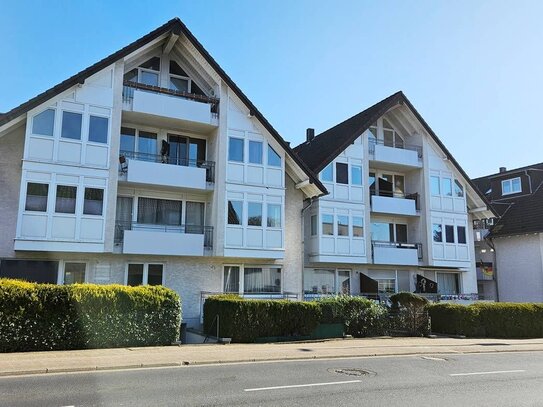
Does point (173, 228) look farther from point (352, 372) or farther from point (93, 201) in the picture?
point (352, 372)

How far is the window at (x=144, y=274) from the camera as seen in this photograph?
21.2 metres

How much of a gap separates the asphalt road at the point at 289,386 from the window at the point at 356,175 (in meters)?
16.2

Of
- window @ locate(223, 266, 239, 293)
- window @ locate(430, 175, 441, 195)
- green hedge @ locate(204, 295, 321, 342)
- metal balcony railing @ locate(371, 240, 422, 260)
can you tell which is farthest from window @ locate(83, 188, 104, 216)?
window @ locate(430, 175, 441, 195)

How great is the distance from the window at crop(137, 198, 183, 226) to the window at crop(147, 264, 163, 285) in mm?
1988

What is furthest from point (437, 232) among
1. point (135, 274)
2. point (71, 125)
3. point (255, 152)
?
point (71, 125)

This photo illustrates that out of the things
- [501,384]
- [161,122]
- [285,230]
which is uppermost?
[161,122]

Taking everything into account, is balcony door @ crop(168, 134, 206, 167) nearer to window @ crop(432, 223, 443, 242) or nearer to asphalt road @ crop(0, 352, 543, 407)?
asphalt road @ crop(0, 352, 543, 407)

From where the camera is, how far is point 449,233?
30297 mm

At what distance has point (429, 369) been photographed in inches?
492

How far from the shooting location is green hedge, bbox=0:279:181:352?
43.1 ft

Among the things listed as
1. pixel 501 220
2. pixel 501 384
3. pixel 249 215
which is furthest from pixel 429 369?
pixel 501 220

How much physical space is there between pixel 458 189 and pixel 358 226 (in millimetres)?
8080

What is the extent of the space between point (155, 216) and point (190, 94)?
567 cm

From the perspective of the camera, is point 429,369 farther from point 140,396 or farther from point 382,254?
point 382,254
